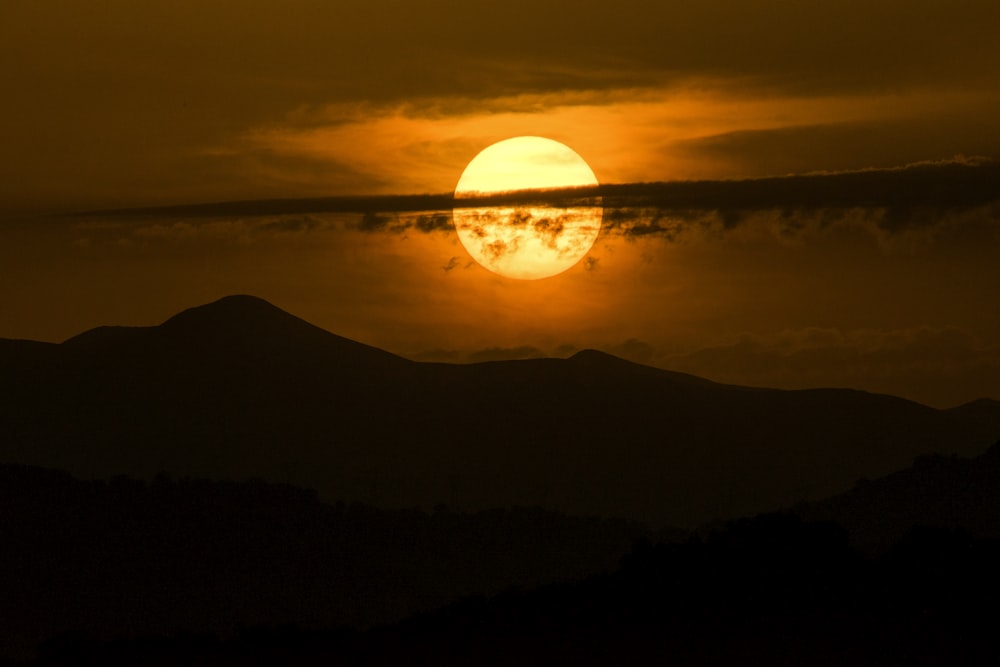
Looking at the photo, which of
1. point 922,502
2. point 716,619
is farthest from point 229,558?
point 716,619

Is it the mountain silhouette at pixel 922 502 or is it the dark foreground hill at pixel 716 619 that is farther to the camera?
the mountain silhouette at pixel 922 502

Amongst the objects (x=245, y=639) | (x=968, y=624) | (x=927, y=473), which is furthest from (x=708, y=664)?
(x=927, y=473)

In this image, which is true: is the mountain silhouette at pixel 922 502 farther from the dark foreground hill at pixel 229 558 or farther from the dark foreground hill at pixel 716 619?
the dark foreground hill at pixel 716 619

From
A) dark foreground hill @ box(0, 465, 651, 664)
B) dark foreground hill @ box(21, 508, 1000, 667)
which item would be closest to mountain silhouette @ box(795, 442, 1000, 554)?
dark foreground hill @ box(0, 465, 651, 664)

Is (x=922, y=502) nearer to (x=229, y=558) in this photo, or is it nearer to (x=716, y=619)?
(x=229, y=558)

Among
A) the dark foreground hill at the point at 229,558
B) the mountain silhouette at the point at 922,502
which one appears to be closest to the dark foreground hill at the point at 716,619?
the mountain silhouette at the point at 922,502

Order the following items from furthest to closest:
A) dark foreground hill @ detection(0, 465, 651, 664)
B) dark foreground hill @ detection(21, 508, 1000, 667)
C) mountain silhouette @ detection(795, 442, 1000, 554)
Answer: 1. dark foreground hill @ detection(0, 465, 651, 664)
2. mountain silhouette @ detection(795, 442, 1000, 554)
3. dark foreground hill @ detection(21, 508, 1000, 667)

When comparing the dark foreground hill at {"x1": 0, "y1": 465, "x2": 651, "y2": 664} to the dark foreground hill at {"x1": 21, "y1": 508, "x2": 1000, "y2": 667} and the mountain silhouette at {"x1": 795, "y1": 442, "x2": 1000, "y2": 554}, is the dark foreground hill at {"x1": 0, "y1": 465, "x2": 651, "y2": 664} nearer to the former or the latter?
the mountain silhouette at {"x1": 795, "y1": 442, "x2": 1000, "y2": 554}

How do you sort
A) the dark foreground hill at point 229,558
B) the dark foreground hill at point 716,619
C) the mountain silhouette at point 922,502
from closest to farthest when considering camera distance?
the dark foreground hill at point 716,619
the mountain silhouette at point 922,502
the dark foreground hill at point 229,558

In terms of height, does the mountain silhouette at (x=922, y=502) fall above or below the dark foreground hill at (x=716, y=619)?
below

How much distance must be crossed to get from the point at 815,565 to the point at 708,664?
7.08m

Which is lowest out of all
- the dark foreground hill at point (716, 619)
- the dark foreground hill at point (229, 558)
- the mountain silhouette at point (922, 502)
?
the dark foreground hill at point (229, 558)

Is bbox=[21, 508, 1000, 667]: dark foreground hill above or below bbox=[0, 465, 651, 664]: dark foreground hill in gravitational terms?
above

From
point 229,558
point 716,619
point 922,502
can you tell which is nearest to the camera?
point 716,619
